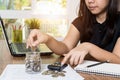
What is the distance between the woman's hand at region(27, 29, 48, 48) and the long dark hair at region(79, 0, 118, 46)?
0.45m

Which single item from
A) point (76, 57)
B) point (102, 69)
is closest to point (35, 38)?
point (76, 57)

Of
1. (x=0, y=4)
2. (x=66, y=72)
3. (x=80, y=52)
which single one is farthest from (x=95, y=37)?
(x=0, y=4)

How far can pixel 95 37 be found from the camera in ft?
5.15

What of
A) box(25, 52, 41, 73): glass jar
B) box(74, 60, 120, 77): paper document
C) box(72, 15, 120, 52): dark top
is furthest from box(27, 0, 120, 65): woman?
box(25, 52, 41, 73): glass jar

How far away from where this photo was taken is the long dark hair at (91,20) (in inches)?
59.0

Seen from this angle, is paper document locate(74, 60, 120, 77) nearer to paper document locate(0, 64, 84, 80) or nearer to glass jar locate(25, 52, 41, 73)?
paper document locate(0, 64, 84, 80)

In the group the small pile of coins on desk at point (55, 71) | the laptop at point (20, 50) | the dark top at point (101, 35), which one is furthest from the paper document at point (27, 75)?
the dark top at point (101, 35)

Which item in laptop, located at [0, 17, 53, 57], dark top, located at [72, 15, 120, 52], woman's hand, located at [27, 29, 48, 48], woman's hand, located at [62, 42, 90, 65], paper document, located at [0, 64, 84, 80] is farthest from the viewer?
dark top, located at [72, 15, 120, 52]

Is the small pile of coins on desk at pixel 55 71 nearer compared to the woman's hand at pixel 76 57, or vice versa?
the small pile of coins on desk at pixel 55 71

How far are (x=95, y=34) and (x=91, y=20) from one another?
109 millimetres

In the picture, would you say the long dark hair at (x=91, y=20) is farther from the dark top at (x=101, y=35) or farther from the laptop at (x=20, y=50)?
the laptop at (x=20, y=50)

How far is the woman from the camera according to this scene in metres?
1.20

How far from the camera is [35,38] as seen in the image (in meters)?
1.23

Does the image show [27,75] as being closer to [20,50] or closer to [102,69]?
[102,69]
